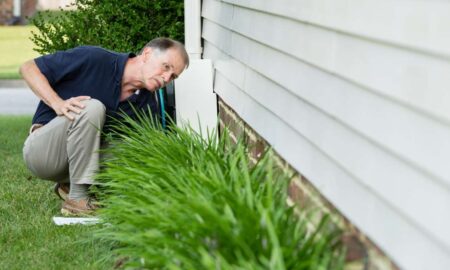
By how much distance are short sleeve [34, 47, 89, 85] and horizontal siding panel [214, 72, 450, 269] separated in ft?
4.23

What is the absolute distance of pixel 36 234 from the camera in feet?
18.4

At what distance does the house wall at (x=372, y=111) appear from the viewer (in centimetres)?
286

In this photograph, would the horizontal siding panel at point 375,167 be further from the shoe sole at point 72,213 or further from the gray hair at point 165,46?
the shoe sole at point 72,213

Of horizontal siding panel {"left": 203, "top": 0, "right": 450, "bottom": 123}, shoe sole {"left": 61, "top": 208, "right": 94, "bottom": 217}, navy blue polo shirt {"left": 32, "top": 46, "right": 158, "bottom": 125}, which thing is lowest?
shoe sole {"left": 61, "top": 208, "right": 94, "bottom": 217}

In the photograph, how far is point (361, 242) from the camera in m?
3.49

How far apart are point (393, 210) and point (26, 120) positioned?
9.66m

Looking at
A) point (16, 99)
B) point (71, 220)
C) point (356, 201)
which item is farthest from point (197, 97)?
point (16, 99)

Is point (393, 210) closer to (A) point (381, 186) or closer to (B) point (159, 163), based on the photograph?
(A) point (381, 186)

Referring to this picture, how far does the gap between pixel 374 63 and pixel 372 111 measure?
Result: 0.51 feet

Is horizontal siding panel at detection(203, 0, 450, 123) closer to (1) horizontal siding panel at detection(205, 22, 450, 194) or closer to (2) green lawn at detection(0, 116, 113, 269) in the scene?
(1) horizontal siding panel at detection(205, 22, 450, 194)

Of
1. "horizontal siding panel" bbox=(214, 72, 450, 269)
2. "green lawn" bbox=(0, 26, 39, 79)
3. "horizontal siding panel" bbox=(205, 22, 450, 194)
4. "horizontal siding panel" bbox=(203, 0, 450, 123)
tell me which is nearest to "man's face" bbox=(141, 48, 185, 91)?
"horizontal siding panel" bbox=(214, 72, 450, 269)

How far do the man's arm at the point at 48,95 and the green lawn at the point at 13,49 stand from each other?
13122 millimetres

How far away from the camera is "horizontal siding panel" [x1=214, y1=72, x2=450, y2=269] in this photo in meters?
2.93

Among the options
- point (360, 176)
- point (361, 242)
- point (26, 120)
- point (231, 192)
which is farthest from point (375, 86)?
point (26, 120)
